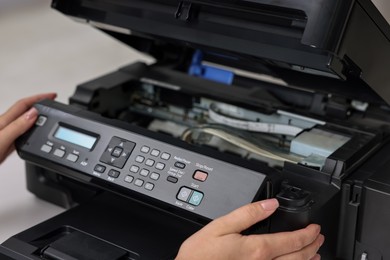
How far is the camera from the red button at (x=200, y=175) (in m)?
0.88

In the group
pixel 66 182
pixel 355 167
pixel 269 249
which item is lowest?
pixel 66 182

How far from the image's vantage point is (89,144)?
0.99 metres

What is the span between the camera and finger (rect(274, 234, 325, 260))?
84cm

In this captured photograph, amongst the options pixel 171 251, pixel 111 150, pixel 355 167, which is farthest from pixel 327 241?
pixel 111 150

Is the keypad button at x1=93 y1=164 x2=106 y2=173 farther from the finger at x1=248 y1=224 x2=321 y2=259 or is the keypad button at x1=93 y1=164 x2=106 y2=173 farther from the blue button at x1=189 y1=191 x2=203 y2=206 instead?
the finger at x1=248 y1=224 x2=321 y2=259

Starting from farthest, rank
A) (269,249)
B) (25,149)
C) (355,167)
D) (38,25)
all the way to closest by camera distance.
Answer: (38,25) < (25,149) < (355,167) < (269,249)

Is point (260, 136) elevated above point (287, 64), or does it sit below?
below

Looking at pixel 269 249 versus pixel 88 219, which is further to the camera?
pixel 88 219

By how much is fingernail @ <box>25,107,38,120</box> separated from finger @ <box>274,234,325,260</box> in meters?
0.48

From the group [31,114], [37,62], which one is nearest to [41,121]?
[31,114]

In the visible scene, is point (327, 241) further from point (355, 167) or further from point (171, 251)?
point (171, 251)

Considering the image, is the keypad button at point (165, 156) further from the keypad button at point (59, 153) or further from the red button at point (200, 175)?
the keypad button at point (59, 153)

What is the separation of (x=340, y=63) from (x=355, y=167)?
16 cm

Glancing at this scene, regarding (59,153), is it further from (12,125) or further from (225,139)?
(225,139)
